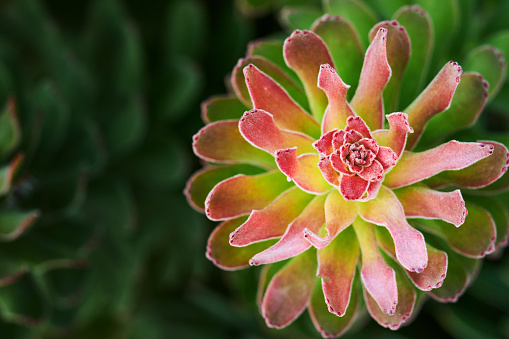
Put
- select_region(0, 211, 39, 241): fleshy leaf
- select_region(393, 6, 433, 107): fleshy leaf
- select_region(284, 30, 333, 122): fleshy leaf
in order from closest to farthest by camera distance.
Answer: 1. select_region(284, 30, 333, 122): fleshy leaf
2. select_region(393, 6, 433, 107): fleshy leaf
3. select_region(0, 211, 39, 241): fleshy leaf

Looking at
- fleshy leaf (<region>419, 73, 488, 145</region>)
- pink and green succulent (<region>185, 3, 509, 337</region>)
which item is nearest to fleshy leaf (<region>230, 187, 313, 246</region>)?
pink and green succulent (<region>185, 3, 509, 337</region>)

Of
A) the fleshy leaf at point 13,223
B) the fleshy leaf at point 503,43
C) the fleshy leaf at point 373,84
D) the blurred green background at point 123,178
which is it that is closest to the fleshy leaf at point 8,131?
the blurred green background at point 123,178

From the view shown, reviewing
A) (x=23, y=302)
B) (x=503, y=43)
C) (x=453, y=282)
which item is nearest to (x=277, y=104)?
(x=453, y=282)

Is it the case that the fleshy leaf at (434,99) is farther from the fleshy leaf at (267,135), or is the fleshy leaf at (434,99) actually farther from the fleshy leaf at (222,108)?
the fleshy leaf at (222,108)

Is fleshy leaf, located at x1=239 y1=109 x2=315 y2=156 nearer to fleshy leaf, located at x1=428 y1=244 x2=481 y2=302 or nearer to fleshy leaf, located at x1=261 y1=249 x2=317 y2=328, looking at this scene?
fleshy leaf, located at x1=261 y1=249 x2=317 y2=328

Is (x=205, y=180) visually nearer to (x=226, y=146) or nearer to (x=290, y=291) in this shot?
(x=226, y=146)

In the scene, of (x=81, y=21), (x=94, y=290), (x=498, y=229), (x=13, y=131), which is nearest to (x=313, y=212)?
(x=498, y=229)

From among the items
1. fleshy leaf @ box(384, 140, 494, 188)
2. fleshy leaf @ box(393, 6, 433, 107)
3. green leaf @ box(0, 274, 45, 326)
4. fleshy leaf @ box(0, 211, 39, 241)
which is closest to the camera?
fleshy leaf @ box(384, 140, 494, 188)

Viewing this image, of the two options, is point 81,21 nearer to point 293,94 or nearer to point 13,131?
point 13,131

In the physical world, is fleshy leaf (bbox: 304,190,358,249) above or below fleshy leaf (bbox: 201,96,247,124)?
below
